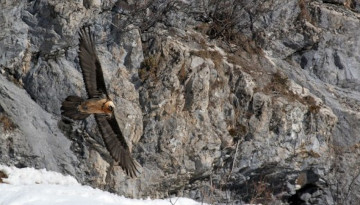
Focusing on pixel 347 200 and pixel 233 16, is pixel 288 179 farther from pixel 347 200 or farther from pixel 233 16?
pixel 233 16

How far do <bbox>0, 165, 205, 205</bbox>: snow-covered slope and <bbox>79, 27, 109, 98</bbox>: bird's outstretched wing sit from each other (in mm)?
1307

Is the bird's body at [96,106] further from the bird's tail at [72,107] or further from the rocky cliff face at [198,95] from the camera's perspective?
the rocky cliff face at [198,95]

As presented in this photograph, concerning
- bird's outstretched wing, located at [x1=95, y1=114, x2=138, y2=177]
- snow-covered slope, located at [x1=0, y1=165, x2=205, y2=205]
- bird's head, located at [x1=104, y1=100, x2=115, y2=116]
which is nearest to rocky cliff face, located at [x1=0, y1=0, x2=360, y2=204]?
snow-covered slope, located at [x1=0, y1=165, x2=205, y2=205]

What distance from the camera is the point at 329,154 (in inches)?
379

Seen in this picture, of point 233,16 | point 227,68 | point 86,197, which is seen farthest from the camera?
point 233,16

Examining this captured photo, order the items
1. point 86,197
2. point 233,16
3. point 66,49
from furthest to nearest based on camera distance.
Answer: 1. point 233,16
2. point 66,49
3. point 86,197

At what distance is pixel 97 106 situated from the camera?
754 centimetres

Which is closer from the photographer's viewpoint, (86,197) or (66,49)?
(86,197)

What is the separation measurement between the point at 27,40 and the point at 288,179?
177 inches

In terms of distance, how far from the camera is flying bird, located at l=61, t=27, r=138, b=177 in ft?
24.2

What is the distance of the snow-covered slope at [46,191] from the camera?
7.33 meters

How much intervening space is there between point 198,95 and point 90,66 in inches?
79.7

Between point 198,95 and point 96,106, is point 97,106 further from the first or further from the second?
point 198,95

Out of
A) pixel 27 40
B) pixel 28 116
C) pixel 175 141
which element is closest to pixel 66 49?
pixel 27 40
